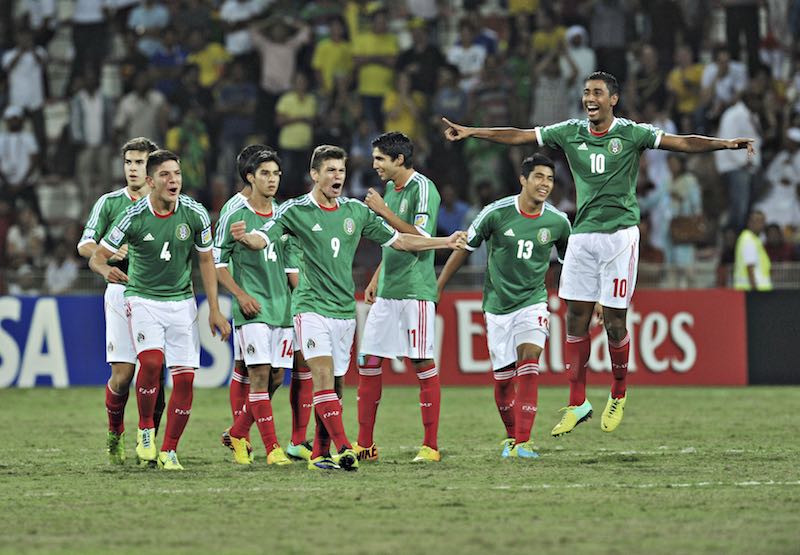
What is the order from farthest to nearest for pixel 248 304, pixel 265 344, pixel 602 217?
pixel 602 217 < pixel 265 344 < pixel 248 304

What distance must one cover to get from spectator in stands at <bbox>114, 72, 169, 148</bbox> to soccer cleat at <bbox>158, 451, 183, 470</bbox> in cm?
1236

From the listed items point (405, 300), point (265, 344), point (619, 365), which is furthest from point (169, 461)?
point (619, 365)

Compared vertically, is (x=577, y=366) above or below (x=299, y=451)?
above

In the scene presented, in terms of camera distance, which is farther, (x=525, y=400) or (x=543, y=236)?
(x=543, y=236)

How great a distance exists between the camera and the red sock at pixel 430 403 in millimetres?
10836

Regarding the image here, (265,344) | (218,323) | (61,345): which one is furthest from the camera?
(61,345)

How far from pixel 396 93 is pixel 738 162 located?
198 inches

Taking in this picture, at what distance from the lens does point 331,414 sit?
10000 mm

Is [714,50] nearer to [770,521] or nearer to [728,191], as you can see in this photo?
[728,191]

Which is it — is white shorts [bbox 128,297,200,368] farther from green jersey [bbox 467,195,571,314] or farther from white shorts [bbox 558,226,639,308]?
white shorts [bbox 558,226,639,308]

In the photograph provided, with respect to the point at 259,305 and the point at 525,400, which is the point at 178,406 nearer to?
the point at 259,305

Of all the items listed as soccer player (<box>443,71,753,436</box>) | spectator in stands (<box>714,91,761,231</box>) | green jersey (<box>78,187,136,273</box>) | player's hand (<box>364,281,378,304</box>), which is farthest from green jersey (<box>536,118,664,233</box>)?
spectator in stands (<box>714,91,761,231</box>)

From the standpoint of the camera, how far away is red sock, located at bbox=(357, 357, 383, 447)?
10.9m

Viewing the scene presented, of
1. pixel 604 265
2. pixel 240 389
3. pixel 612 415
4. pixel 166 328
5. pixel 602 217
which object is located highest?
pixel 602 217
